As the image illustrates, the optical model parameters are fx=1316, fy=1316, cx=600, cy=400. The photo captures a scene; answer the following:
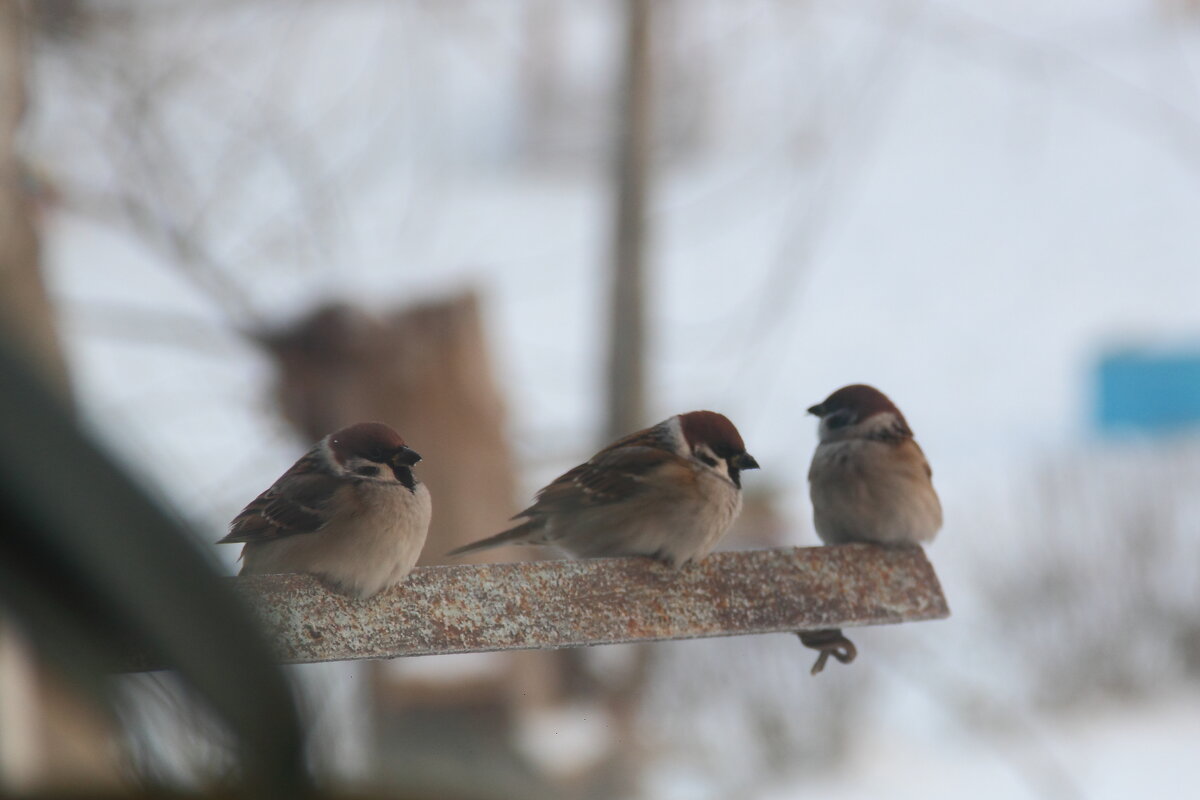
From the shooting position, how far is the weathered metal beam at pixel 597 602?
4.25ft

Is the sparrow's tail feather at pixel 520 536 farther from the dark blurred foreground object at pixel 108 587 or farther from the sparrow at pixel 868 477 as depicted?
the dark blurred foreground object at pixel 108 587

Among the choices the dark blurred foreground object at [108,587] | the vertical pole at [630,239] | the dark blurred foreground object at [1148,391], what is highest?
the dark blurred foreground object at [108,587]

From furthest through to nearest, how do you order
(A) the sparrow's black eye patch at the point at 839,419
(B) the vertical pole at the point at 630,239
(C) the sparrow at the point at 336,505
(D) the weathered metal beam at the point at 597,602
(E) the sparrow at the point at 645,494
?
(B) the vertical pole at the point at 630,239
(A) the sparrow's black eye patch at the point at 839,419
(E) the sparrow at the point at 645,494
(C) the sparrow at the point at 336,505
(D) the weathered metal beam at the point at 597,602

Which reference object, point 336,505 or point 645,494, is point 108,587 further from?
point 645,494

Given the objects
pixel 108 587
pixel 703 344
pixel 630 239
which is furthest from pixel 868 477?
pixel 703 344

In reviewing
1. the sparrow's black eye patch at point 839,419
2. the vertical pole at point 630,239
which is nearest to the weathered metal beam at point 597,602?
the sparrow's black eye patch at point 839,419

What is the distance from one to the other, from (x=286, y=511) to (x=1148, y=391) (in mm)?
8937

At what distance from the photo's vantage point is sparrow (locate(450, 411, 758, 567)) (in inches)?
66.2

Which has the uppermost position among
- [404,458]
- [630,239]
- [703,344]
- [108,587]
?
[108,587]

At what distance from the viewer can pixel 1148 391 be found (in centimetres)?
938

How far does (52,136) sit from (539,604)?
171 inches

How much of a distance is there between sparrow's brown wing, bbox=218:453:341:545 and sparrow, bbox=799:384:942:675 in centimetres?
74

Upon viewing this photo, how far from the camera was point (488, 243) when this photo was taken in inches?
406

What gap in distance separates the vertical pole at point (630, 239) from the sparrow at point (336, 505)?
3888 mm
